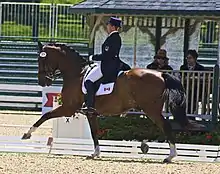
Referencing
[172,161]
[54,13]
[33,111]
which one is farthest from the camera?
[54,13]

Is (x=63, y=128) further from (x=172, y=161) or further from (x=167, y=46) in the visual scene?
(x=167, y=46)

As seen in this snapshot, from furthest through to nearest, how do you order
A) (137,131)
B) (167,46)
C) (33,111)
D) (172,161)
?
(33,111) → (167,46) → (137,131) → (172,161)

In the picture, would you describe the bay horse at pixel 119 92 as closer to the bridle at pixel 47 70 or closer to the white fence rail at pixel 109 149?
the bridle at pixel 47 70

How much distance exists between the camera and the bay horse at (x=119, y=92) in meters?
12.5

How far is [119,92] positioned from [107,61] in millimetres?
611

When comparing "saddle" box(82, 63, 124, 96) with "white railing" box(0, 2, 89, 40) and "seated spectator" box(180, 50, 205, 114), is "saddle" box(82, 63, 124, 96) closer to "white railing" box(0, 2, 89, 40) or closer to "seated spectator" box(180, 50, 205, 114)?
"seated spectator" box(180, 50, 205, 114)

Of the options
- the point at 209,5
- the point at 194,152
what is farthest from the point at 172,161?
the point at 209,5

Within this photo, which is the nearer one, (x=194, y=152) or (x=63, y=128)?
(x=194, y=152)

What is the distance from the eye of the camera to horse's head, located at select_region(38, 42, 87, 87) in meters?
13.0

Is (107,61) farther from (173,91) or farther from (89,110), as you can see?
(173,91)

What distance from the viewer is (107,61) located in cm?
1241

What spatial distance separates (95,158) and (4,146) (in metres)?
1.66

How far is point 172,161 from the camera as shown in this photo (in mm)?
12188

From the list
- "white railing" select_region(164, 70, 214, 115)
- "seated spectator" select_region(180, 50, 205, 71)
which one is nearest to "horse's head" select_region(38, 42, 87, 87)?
"white railing" select_region(164, 70, 214, 115)
